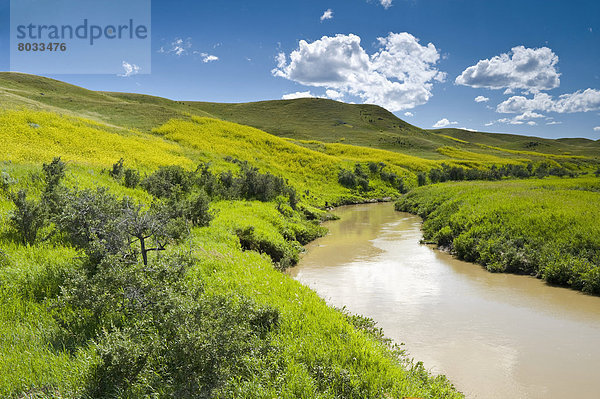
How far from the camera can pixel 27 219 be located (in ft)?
29.2

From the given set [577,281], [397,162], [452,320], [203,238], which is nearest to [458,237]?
[577,281]

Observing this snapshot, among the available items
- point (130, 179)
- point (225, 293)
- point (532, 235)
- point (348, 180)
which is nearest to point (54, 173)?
point (130, 179)

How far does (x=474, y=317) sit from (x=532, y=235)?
7302 millimetres

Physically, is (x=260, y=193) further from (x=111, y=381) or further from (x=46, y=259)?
(x=111, y=381)

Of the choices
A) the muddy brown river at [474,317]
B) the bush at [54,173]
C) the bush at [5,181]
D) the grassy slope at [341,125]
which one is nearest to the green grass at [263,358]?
the muddy brown river at [474,317]

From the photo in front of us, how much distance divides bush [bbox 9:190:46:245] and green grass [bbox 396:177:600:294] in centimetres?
1663

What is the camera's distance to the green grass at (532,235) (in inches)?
474

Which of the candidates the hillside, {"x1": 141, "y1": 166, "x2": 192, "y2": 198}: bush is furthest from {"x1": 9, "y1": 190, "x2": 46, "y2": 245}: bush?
the hillside

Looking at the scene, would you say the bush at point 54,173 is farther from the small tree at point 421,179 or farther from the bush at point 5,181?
the small tree at point 421,179

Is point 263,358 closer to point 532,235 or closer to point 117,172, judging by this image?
point 532,235

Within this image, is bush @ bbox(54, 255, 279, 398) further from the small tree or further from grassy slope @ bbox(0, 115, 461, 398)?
the small tree

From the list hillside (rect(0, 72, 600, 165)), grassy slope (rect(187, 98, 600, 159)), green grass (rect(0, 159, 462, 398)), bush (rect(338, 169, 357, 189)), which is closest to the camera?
green grass (rect(0, 159, 462, 398))

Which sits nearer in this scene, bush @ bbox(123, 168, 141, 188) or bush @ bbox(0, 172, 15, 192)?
bush @ bbox(0, 172, 15, 192)

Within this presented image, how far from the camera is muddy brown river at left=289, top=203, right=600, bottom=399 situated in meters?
6.89
